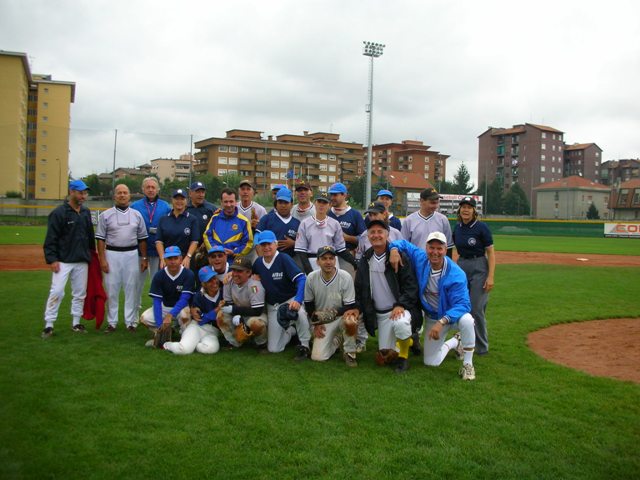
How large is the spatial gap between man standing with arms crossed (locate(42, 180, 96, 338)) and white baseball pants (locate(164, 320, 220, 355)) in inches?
67.1

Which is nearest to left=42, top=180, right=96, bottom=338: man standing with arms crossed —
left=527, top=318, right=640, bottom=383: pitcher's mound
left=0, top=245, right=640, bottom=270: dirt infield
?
left=527, top=318, right=640, bottom=383: pitcher's mound

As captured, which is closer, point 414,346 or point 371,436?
point 371,436

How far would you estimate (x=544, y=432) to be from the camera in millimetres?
4043

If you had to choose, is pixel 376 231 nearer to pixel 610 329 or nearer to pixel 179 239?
pixel 179 239

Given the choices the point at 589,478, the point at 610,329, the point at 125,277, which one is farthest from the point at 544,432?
the point at 125,277

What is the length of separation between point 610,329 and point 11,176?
4208 centimetres

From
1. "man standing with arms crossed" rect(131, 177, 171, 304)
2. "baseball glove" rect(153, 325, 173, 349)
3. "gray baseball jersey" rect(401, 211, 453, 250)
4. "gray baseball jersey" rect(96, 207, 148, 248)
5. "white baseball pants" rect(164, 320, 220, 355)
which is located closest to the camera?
"white baseball pants" rect(164, 320, 220, 355)

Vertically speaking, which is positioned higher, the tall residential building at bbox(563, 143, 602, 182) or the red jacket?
the tall residential building at bbox(563, 143, 602, 182)

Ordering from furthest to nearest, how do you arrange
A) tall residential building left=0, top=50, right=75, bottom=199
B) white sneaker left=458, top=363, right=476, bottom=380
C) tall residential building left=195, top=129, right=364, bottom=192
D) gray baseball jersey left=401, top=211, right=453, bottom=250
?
tall residential building left=195, top=129, right=364, bottom=192
tall residential building left=0, top=50, right=75, bottom=199
gray baseball jersey left=401, top=211, right=453, bottom=250
white sneaker left=458, top=363, right=476, bottom=380

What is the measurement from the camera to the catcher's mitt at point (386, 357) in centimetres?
583

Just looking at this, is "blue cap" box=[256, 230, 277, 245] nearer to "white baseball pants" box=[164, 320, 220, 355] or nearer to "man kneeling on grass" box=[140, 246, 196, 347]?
"man kneeling on grass" box=[140, 246, 196, 347]

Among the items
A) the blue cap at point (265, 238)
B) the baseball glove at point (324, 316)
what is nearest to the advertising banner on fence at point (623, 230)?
the baseball glove at point (324, 316)

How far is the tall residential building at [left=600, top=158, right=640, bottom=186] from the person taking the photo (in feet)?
325

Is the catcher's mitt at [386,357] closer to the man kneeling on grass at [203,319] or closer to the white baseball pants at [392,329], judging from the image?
the white baseball pants at [392,329]
